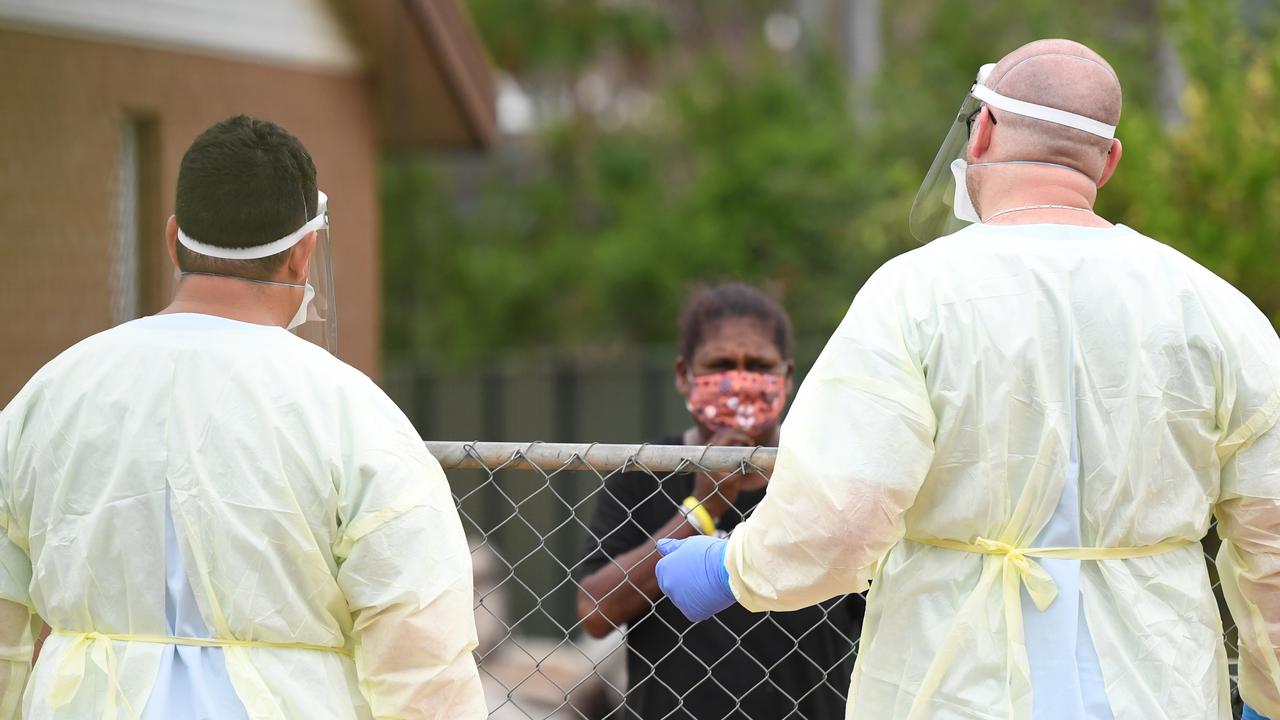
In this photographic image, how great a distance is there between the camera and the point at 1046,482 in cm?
216

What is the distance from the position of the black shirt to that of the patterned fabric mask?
21cm

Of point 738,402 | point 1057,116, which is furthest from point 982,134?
point 738,402

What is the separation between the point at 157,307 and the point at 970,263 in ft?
18.1

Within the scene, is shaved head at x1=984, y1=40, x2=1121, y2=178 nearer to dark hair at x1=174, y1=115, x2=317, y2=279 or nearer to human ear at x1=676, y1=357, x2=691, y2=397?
dark hair at x1=174, y1=115, x2=317, y2=279

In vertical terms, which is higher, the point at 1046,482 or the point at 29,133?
the point at 29,133

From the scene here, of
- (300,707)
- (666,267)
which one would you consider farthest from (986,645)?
(666,267)

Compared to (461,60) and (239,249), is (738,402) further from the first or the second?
(461,60)

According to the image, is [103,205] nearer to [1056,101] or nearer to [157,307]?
[157,307]

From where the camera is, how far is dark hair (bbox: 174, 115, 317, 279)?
2.18 metres

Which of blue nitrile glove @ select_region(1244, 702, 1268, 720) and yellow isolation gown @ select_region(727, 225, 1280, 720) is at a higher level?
yellow isolation gown @ select_region(727, 225, 1280, 720)

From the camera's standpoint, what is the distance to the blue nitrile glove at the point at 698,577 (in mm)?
2334

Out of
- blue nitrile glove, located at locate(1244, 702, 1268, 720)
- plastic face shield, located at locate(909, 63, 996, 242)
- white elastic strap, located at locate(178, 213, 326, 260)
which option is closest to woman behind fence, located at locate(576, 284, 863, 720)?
plastic face shield, located at locate(909, 63, 996, 242)

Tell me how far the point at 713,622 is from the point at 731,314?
32.5 inches

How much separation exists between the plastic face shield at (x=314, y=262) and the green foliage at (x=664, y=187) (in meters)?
7.35
